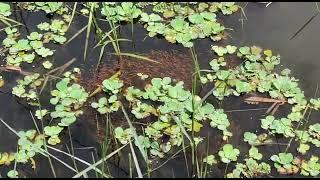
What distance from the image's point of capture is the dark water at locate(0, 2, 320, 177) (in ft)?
9.40

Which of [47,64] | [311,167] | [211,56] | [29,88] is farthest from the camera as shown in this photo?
[211,56]

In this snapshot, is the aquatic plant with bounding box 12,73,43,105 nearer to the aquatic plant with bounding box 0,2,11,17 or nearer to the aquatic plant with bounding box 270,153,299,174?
the aquatic plant with bounding box 0,2,11,17

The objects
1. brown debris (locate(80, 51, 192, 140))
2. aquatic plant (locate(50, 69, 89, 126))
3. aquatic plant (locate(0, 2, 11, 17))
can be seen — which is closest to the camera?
aquatic plant (locate(50, 69, 89, 126))

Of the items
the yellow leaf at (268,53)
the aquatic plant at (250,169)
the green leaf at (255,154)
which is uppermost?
the yellow leaf at (268,53)

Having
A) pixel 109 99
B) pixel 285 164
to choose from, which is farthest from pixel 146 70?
pixel 285 164

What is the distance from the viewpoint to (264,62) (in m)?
3.37

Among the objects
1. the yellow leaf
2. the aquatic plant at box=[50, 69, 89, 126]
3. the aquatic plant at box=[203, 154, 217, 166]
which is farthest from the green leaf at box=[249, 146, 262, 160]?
the aquatic plant at box=[50, 69, 89, 126]

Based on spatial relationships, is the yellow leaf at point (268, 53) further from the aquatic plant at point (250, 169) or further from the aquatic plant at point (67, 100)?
the aquatic plant at point (67, 100)

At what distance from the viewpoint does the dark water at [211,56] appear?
2.87m

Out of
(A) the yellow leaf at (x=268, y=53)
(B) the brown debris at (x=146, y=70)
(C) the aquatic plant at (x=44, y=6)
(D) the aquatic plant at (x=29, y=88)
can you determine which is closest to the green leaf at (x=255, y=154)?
(B) the brown debris at (x=146, y=70)

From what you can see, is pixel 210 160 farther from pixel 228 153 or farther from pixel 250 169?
pixel 250 169

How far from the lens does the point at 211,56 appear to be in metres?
3.44

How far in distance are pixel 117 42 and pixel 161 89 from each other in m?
0.48

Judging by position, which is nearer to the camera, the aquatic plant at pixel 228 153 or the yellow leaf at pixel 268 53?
the aquatic plant at pixel 228 153
